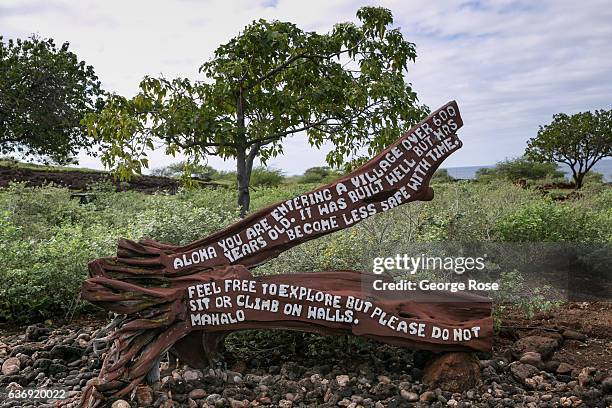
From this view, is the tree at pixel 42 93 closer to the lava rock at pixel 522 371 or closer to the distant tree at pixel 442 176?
the distant tree at pixel 442 176

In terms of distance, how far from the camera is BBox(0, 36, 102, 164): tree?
18.3 metres

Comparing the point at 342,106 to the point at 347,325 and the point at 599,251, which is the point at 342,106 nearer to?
the point at 599,251

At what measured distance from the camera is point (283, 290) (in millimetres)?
4105

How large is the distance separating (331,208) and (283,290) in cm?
63

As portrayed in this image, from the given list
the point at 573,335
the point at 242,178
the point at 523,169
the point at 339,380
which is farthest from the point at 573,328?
the point at 523,169

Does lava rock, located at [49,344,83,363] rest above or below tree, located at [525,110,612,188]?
below

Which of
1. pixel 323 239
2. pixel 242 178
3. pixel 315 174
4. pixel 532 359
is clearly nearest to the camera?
pixel 532 359

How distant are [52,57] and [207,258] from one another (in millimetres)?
16767

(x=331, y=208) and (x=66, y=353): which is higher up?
(x=331, y=208)

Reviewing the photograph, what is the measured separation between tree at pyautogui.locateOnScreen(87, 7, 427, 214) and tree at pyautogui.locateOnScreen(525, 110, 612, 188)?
19.4 metres

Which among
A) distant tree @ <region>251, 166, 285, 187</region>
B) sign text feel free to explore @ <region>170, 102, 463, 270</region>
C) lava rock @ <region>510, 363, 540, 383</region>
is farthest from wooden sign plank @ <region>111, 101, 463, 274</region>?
distant tree @ <region>251, 166, 285, 187</region>

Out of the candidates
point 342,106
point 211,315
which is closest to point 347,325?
point 211,315

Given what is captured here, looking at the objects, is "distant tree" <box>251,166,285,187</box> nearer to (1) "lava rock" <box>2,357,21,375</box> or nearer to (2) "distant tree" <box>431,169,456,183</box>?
(2) "distant tree" <box>431,169,456,183</box>

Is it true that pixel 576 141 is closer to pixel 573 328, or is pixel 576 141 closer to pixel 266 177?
pixel 266 177
